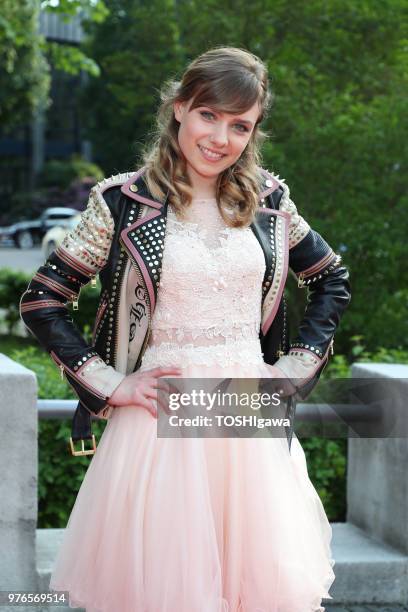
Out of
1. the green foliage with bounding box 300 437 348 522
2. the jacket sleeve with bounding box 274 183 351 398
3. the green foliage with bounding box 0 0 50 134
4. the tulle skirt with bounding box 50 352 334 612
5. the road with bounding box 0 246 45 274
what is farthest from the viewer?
the green foliage with bounding box 0 0 50 134

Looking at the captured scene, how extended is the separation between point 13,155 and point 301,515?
208ft

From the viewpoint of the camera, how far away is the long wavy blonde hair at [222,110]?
319 cm

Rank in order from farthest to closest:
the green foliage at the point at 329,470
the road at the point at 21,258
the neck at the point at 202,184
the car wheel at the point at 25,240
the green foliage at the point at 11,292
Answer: the car wheel at the point at 25,240 → the road at the point at 21,258 → the green foliage at the point at 11,292 → the green foliage at the point at 329,470 → the neck at the point at 202,184

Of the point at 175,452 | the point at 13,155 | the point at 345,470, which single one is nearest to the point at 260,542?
the point at 175,452

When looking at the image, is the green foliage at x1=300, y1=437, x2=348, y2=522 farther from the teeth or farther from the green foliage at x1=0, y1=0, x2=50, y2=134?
the green foliage at x1=0, y1=0, x2=50, y2=134

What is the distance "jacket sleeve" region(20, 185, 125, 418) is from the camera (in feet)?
10.7

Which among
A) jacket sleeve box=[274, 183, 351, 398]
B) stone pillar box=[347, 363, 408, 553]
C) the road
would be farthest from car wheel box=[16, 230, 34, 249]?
jacket sleeve box=[274, 183, 351, 398]

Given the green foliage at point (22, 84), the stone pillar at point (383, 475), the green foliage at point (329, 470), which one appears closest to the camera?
the stone pillar at point (383, 475)

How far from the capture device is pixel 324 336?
353cm

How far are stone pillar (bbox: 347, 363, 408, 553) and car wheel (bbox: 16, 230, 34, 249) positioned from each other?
38834 mm

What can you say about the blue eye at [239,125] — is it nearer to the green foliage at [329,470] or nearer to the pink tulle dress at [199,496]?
the pink tulle dress at [199,496]

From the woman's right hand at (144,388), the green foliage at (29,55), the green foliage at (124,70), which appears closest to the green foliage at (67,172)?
the green foliage at (124,70)

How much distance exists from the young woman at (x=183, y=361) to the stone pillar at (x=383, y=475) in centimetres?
142

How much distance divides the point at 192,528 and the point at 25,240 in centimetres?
4092
